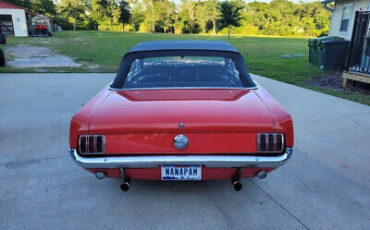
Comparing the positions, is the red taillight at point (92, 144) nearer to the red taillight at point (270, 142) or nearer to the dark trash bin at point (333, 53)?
the red taillight at point (270, 142)

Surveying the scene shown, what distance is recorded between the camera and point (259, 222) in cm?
234

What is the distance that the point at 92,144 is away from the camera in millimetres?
2191

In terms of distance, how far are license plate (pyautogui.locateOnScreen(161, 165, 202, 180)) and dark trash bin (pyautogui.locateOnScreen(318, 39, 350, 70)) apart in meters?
9.89

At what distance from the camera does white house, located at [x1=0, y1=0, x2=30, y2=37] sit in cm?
3210

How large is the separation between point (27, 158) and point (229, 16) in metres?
34.1

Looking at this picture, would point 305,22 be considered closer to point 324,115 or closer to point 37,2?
point 37,2

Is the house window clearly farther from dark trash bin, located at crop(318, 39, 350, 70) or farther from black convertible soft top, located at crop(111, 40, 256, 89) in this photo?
black convertible soft top, located at crop(111, 40, 256, 89)

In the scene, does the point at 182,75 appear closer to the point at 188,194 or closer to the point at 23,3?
the point at 188,194

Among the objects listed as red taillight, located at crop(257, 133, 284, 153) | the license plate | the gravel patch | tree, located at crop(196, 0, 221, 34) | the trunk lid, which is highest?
tree, located at crop(196, 0, 221, 34)

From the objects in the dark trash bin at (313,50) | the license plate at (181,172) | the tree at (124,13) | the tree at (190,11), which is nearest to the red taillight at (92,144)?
the license plate at (181,172)

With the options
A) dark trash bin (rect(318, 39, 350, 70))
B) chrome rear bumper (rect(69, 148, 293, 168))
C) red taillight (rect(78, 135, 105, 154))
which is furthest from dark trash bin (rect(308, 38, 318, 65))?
red taillight (rect(78, 135, 105, 154))

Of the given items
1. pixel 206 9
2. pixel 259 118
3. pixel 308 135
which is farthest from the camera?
pixel 206 9

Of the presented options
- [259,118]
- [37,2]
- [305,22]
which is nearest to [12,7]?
[37,2]

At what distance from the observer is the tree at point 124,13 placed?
63.9 m
